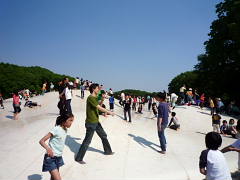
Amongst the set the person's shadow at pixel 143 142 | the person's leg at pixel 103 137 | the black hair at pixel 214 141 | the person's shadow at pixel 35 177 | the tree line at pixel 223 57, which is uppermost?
the tree line at pixel 223 57

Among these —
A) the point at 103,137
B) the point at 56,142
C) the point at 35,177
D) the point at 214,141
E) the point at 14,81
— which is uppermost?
the point at 14,81

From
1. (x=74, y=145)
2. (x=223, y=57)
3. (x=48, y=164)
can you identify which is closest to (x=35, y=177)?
(x=48, y=164)

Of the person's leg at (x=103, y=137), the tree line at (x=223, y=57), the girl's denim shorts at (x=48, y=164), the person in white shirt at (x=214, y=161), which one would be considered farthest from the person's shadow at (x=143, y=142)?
the tree line at (x=223, y=57)

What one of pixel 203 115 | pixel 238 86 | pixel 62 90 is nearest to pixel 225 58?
pixel 238 86

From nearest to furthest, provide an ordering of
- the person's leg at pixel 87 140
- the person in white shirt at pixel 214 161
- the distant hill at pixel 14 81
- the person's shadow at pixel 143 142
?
the person in white shirt at pixel 214 161, the person's leg at pixel 87 140, the person's shadow at pixel 143 142, the distant hill at pixel 14 81

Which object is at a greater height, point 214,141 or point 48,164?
point 214,141

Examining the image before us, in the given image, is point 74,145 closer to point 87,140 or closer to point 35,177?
point 87,140

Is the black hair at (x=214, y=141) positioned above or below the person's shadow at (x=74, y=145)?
above

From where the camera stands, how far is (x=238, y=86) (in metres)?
29.4

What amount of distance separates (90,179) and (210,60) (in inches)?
1098

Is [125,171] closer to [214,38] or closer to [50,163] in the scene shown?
[50,163]

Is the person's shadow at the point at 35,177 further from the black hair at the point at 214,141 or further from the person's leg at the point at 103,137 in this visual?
the black hair at the point at 214,141

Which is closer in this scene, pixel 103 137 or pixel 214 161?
pixel 214 161

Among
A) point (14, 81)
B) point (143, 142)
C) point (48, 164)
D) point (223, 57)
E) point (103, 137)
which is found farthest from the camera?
point (14, 81)
